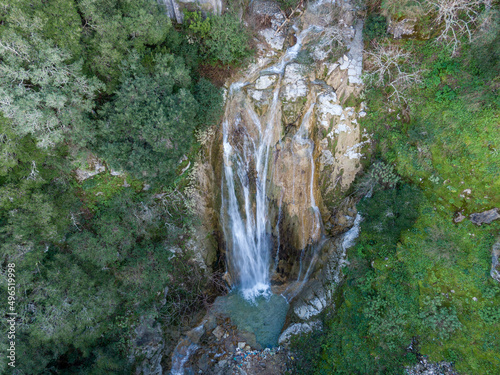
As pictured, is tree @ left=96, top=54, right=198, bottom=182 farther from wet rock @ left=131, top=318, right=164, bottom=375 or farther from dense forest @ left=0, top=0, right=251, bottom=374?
wet rock @ left=131, top=318, right=164, bottom=375

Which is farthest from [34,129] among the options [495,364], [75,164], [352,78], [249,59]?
[495,364]

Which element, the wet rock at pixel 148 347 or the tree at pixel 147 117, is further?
the wet rock at pixel 148 347

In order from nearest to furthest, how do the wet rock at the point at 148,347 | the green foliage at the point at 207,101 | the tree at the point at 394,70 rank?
the tree at the point at 394,70
the green foliage at the point at 207,101
the wet rock at the point at 148,347

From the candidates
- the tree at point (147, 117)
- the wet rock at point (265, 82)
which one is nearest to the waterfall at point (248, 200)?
the wet rock at point (265, 82)

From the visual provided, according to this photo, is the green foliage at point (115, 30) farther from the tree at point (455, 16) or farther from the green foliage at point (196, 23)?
the tree at point (455, 16)

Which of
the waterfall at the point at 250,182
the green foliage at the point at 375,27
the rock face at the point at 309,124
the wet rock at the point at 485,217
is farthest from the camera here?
the waterfall at the point at 250,182

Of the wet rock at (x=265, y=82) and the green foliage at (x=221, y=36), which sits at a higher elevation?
the green foliage at (x=221, y=36)

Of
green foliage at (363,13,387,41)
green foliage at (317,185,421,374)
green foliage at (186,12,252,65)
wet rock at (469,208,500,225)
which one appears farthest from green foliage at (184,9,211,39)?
wet rock at (469,208,500,225)
